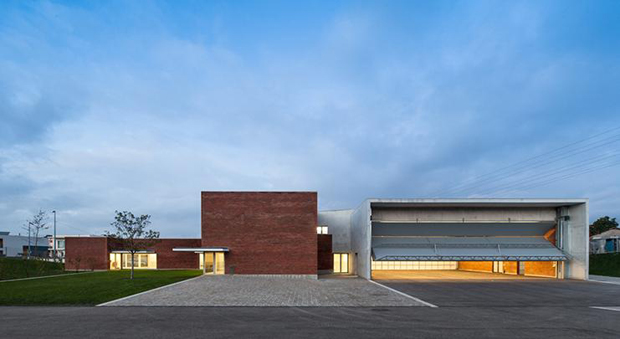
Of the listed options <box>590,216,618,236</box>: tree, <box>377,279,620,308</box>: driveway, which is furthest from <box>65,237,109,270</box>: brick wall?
<box>590,216,618,236</box>: tree

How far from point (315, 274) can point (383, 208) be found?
8274 millimetres

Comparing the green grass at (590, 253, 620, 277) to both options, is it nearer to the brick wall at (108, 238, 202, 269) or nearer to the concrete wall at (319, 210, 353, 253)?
the concrete wall at (319, 210, 353, 253)

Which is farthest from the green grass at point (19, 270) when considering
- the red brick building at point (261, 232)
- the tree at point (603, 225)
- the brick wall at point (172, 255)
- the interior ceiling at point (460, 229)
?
the tree at point (603, 225)

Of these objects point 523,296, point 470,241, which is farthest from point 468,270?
point 523,296

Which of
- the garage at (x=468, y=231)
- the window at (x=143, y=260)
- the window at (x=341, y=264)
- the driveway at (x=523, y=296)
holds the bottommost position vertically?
the window at (x=143, y=260)

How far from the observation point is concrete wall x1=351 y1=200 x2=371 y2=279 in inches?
1133

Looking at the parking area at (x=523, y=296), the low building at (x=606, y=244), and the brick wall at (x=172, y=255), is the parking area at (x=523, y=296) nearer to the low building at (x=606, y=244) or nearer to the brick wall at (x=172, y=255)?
the brick wall at (x=172, y=255)

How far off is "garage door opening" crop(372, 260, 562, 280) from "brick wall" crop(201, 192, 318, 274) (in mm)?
7070

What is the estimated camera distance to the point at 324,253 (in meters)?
37.3

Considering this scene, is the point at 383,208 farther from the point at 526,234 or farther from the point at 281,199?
the point at 526,234

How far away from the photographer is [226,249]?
2980 cm

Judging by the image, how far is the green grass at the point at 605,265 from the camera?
33856mm

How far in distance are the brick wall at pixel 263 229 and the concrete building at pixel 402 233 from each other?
0.27ft

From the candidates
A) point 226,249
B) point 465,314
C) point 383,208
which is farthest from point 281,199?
point 465,314
